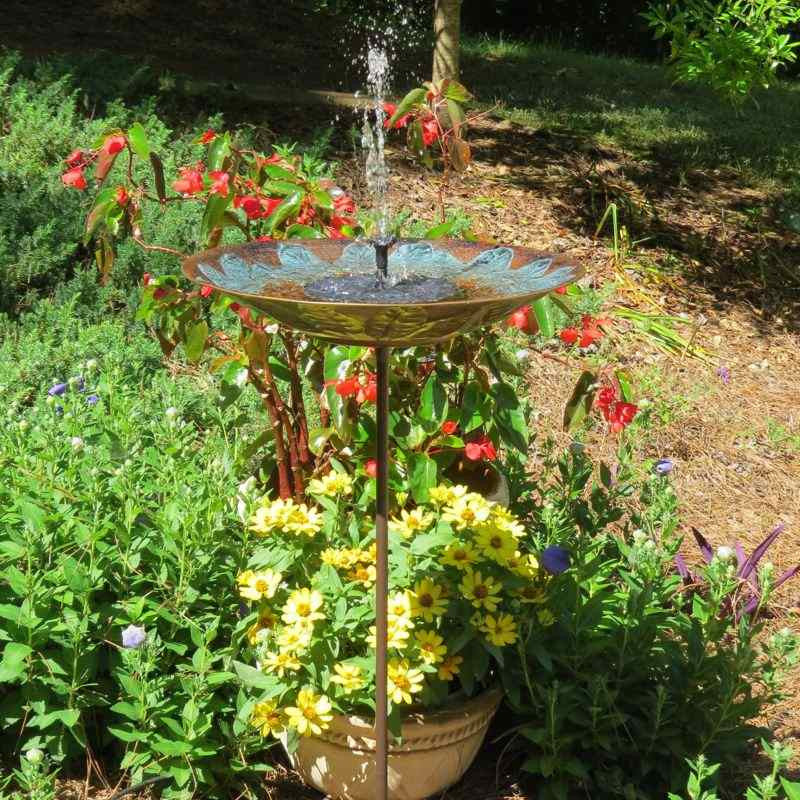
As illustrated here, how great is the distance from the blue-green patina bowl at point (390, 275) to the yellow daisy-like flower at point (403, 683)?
30.0 inches

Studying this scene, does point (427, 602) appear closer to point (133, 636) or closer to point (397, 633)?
point (397, 633)

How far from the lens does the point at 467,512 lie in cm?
239

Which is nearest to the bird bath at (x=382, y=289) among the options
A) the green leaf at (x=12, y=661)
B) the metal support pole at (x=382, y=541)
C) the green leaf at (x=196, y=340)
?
the metal support pole at (x=382, y=541)

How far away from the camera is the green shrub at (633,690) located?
243cm

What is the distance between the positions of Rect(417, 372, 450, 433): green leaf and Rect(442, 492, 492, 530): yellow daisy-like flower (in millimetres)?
263

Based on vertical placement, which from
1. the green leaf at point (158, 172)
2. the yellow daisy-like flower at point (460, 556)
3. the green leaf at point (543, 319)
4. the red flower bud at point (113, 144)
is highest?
the red flower bud at point (113, 144)

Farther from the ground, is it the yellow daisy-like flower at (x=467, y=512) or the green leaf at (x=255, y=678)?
the yellow daisy-like flower at (x=467, y=512)

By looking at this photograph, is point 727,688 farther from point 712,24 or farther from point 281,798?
point 712,24

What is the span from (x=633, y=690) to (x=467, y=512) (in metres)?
0.65

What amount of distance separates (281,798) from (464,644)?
629mm

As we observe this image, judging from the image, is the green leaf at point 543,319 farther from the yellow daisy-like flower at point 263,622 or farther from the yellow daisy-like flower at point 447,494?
the yellow daisy-like flower at point 263,622

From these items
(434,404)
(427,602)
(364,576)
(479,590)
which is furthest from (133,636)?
(434,404)

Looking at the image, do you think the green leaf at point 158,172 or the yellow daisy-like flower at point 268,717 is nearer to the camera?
the yellow daisy-like flower at point 268,717

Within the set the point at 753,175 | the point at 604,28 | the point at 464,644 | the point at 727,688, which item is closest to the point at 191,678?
the point at 464,644
